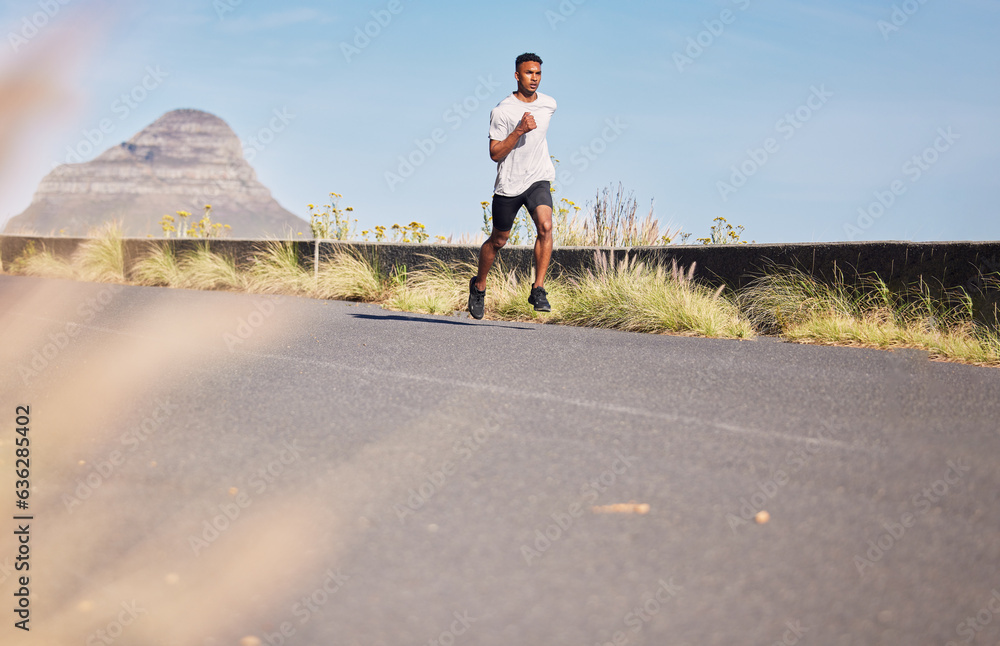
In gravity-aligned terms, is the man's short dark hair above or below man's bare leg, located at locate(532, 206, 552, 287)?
above

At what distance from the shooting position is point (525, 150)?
775cm

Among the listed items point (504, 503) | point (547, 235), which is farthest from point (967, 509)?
point (547, 235)

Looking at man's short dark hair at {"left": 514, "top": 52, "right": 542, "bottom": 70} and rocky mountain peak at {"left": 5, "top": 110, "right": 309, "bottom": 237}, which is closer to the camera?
man's short dark hair at {"left": 514, "top": 52, "right": 542, "bottom": 70}

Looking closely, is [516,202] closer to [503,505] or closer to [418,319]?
[418,319]

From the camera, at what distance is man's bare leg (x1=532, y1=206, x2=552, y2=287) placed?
7.78 m

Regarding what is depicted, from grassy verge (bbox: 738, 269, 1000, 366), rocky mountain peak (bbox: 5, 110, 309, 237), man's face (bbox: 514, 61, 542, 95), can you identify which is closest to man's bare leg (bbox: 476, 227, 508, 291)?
man's face (bbox: 514, 61, 542, 95)

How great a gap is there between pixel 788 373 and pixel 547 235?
2.94 meters

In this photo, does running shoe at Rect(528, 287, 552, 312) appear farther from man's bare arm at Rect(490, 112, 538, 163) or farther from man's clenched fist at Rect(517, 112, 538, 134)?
man's clenched fist at Rect(517, 112, 538, 134)

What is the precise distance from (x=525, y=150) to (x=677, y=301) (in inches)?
82.8

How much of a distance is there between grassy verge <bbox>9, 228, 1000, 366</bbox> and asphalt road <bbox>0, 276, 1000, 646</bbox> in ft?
5.37

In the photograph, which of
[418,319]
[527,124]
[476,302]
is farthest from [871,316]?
[418,319]

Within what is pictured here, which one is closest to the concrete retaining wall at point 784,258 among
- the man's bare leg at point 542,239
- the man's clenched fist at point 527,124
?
the man's bare leg at point 542,239

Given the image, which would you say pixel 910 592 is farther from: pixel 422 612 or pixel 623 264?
pixel 623 264

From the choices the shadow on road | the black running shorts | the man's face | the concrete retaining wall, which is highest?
the man's face
